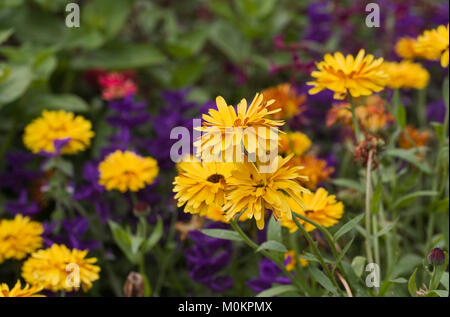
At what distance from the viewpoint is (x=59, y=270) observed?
2.82ft

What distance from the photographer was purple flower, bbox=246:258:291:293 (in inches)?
37.6

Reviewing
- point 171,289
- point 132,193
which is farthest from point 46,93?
point 171,289

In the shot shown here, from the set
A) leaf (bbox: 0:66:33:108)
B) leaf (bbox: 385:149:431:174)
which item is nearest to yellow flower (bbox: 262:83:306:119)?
leaf (bbox: 385:149:431:174)

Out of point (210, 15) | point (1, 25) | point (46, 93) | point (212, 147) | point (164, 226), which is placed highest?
point (210, 15)

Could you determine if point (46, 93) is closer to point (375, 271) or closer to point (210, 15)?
point (210, 15)

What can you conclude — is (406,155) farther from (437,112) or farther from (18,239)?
(18,239)

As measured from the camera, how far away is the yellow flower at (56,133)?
1.11m

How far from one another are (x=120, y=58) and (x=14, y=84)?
1.48 feet

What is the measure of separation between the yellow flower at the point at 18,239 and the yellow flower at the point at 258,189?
505 millimetres

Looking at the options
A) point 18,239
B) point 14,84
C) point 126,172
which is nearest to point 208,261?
point 126,172

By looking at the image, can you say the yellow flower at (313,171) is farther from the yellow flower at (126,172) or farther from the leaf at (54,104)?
the leaf at (54,104)
